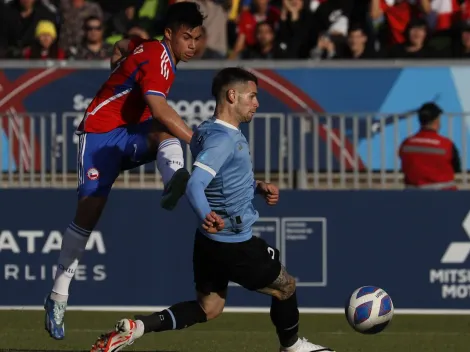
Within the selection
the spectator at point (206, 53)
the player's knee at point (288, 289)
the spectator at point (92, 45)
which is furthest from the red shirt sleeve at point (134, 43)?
the spectator at point (206, 53)

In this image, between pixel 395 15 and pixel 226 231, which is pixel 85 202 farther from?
pixel 395 15

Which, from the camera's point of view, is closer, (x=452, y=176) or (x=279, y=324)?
(x=279, y=324)

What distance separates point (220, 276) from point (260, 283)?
0.28m

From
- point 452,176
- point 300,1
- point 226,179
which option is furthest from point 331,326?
point 300,1

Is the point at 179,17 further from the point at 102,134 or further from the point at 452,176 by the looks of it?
the point at 452,176

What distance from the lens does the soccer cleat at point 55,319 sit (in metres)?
9.66

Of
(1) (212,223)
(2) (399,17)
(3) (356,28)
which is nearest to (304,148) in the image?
(3) (356,28)

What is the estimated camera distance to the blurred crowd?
16.4 metres

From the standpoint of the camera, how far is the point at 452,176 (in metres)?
13.6

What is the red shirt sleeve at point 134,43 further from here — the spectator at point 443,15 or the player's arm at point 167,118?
the spectator at point 443,15

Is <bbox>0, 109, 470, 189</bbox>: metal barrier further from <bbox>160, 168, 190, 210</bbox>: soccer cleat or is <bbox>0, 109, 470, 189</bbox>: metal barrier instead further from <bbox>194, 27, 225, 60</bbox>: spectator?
<bbox>160, 168, 190, 210</bbox>: soccer cleat

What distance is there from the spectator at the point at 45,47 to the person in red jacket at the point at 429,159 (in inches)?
210

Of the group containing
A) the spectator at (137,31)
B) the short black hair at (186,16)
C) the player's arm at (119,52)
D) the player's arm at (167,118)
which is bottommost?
the player's arm at (167,118)

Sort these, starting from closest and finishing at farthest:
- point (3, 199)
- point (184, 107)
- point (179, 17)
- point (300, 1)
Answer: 1. point (179, 17)
2. point (3, 199)
3. point (184, 107)
4. point (300, 1)
